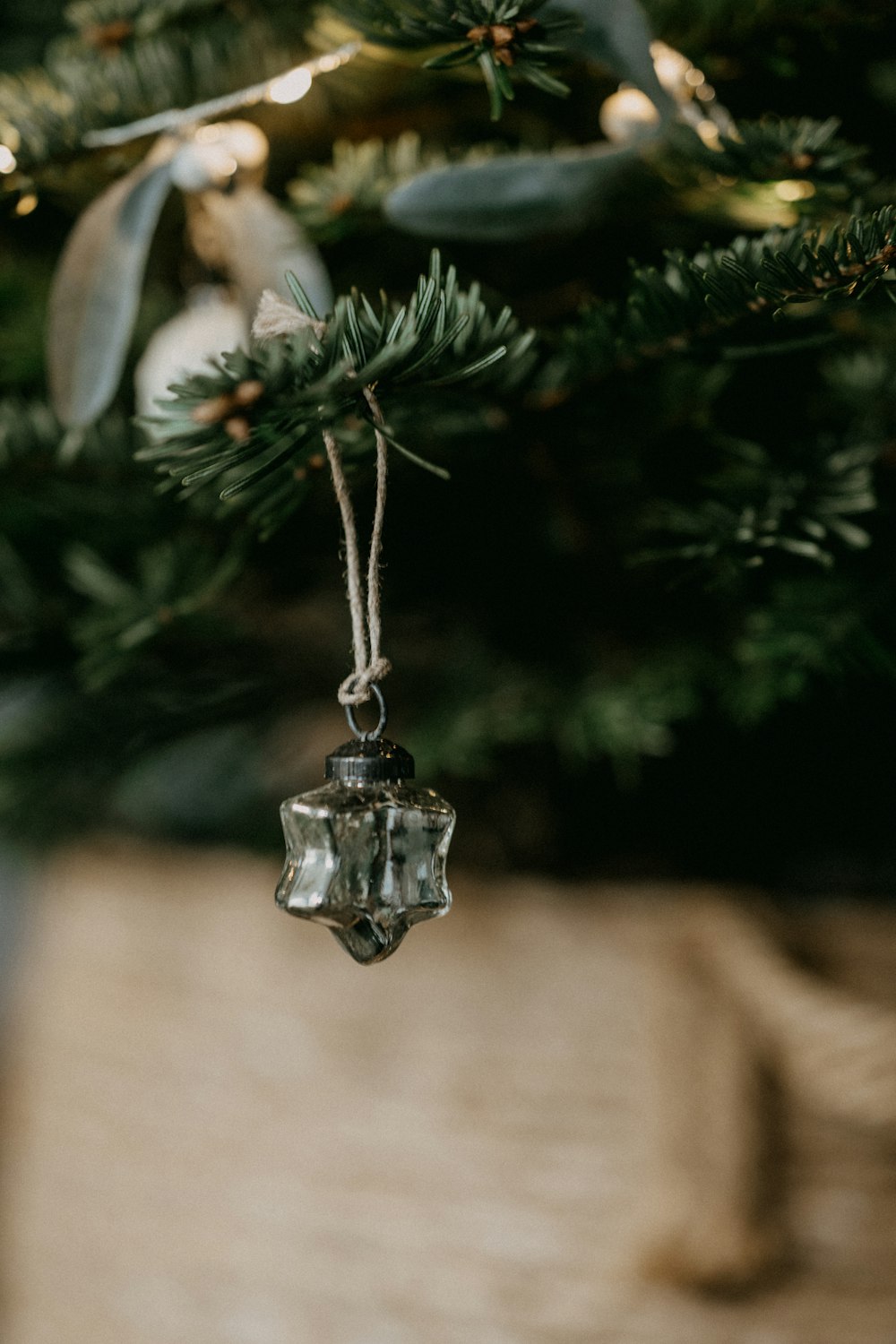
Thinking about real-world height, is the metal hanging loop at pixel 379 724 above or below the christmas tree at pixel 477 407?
below

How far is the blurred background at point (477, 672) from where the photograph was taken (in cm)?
27

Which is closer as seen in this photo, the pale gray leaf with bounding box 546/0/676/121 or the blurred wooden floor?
the pale gray leaf with bounding box 546/0/676/121

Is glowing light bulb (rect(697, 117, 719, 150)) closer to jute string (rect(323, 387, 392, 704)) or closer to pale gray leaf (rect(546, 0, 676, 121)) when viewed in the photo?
pale gray leaf (rect(546, 0, 676, 121))

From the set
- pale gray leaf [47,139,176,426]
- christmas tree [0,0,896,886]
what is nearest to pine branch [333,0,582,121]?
christmas tree [0,0,896,886]

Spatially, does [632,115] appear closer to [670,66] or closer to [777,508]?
[670,66]

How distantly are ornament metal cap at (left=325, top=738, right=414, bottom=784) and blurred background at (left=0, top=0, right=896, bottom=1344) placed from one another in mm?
64

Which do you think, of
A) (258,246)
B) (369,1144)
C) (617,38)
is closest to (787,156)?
(617,38)

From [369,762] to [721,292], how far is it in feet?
0.44

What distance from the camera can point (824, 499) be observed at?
0.89 ft

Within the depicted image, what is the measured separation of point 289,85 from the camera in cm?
28

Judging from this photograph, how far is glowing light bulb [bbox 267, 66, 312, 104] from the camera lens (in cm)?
27

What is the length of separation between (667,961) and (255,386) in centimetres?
28

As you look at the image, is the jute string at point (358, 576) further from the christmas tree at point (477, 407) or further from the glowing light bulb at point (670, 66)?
the glowing light bulb at point (670, 66)

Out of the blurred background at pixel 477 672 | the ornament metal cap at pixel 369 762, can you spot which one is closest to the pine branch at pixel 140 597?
the blurred background at pixel 477 672
